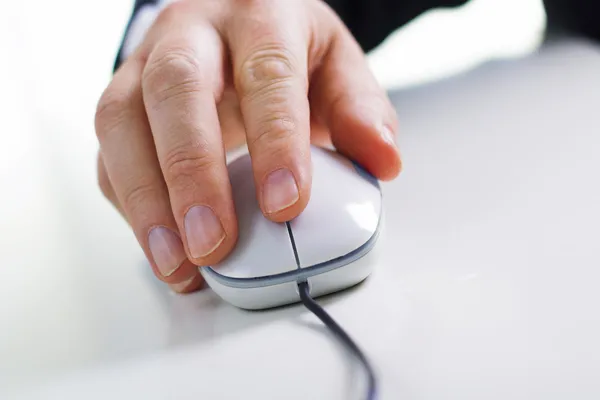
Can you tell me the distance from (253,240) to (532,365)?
0.57 feet

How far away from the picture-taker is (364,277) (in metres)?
0.40

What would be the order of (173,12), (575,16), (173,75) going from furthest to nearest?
(575,16) < (173,12) < (173,75)

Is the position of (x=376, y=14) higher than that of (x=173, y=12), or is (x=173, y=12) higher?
(x=173, y=12)

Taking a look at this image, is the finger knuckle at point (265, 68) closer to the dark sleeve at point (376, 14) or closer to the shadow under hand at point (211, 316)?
the shadow under hand at point (211, 316)

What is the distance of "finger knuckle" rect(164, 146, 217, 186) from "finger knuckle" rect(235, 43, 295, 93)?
71 mm

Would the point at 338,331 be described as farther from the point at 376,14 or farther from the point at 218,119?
the point at 376,14

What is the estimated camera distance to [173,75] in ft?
1.49

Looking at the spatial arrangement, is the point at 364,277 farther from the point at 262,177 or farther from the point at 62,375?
the point at 62,375

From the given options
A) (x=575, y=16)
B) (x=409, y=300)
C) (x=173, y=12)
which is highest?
(x=173, y=12)

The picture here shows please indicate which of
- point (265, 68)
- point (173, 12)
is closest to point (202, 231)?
point (265, 68)

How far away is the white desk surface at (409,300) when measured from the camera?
322 mm

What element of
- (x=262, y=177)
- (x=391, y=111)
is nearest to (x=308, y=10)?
(x=391, y=111)

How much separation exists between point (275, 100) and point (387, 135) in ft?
0.37

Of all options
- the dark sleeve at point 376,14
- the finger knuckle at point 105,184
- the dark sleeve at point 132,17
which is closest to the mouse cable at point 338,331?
the finger knuckle at point 105,184
